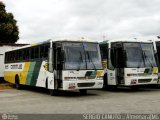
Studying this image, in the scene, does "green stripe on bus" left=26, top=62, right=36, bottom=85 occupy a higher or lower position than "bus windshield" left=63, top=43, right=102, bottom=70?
lower

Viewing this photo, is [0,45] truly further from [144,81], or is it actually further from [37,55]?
[144,81]

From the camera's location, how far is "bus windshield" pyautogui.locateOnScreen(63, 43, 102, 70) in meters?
18.4

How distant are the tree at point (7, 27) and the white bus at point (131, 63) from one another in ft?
83.7

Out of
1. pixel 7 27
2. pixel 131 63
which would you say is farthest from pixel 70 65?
pixel 7 27

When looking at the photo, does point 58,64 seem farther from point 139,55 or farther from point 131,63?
point 139,55

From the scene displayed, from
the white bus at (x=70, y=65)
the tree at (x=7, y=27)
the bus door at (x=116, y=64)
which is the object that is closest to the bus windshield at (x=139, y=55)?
the bus door at (x=116, y=64)

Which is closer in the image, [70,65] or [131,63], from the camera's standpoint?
[70,65]

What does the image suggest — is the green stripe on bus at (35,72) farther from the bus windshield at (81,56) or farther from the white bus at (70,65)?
the bus windshield at (81,56)

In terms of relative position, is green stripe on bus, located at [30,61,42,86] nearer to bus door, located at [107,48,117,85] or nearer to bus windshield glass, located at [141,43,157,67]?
bus door, located at [107,48,117,85]

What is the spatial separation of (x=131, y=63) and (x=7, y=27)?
27.4 metres

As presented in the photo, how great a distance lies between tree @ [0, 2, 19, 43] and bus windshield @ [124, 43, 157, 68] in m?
26.7

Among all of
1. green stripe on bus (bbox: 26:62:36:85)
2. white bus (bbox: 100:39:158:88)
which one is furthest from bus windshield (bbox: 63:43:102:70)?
green stripe on bus (bbox: 26:62:36:85)

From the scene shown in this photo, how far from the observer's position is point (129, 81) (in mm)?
20312

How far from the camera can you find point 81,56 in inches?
735
